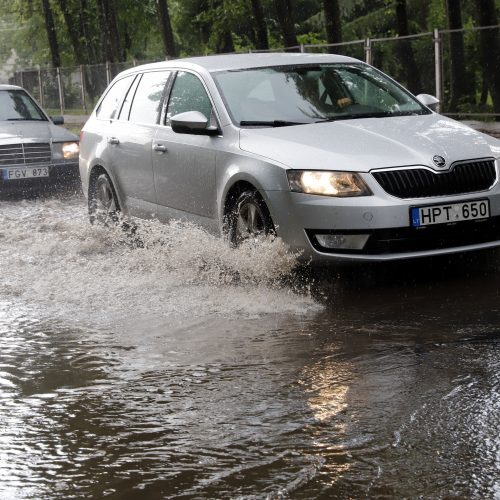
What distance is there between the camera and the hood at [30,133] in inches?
631

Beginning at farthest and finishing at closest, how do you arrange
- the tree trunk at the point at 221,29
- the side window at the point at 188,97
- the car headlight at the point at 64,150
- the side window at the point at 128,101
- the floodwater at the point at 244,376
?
the tree trunk at the point at 221,29 → the car headlight at the point at 64,150 → the side window at the point at 128,101 → the side window at the point at 188,97 → the floodwater at the point at 244,376

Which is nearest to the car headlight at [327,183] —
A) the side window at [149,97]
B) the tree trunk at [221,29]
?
the side window at [149,97]

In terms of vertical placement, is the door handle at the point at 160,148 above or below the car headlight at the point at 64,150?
above

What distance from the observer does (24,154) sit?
15992 millimetres

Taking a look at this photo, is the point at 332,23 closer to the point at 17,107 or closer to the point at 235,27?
the point at 17,107

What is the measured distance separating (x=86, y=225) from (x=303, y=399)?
263 inches

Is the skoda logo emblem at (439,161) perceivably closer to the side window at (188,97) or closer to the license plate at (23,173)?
the side window at (188,97)

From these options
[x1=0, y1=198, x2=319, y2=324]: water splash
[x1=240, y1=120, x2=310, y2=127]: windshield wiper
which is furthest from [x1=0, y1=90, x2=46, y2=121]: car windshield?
[x1=240, y1=120, x2=310, y2=127]: windshield wiper

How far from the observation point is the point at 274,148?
8.14 m

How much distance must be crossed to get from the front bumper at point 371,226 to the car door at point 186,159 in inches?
42.2

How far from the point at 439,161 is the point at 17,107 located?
10.7 meters

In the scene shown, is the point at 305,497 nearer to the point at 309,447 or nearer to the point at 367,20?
the point at 309,447

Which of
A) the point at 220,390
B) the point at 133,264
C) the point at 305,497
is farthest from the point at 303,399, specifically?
the point at 133,264

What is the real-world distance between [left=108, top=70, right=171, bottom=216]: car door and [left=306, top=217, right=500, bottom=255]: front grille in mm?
2647
